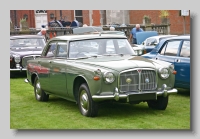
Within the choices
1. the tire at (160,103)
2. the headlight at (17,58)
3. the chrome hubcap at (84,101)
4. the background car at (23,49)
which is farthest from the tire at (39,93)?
the headlight at (17,58)

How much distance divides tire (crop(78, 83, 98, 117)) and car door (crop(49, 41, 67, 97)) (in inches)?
25.9

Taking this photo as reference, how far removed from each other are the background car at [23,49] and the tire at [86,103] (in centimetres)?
719

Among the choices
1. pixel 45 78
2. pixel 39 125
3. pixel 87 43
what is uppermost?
pixel 87 43

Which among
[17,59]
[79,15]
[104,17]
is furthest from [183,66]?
[79,15]

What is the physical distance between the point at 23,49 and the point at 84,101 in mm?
8174

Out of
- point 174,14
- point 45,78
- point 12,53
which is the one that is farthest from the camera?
point 174,14

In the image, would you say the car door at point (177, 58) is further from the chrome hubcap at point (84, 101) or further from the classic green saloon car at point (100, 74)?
the chrome hubcap at point (84, 101)

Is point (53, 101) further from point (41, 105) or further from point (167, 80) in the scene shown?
point (167, 80)

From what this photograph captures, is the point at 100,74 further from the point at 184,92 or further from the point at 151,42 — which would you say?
the point at 151,42

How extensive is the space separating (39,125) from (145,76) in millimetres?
2011

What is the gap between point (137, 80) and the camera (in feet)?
28.3

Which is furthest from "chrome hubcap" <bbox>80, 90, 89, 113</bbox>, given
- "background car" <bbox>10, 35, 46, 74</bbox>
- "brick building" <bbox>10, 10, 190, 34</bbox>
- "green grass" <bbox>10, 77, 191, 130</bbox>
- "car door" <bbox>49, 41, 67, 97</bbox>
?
"brick building" <bbox>10, 10, 190, 34</bbox>

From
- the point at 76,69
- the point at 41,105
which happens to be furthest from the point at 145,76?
the point at 41,105

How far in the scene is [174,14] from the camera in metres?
26.7
